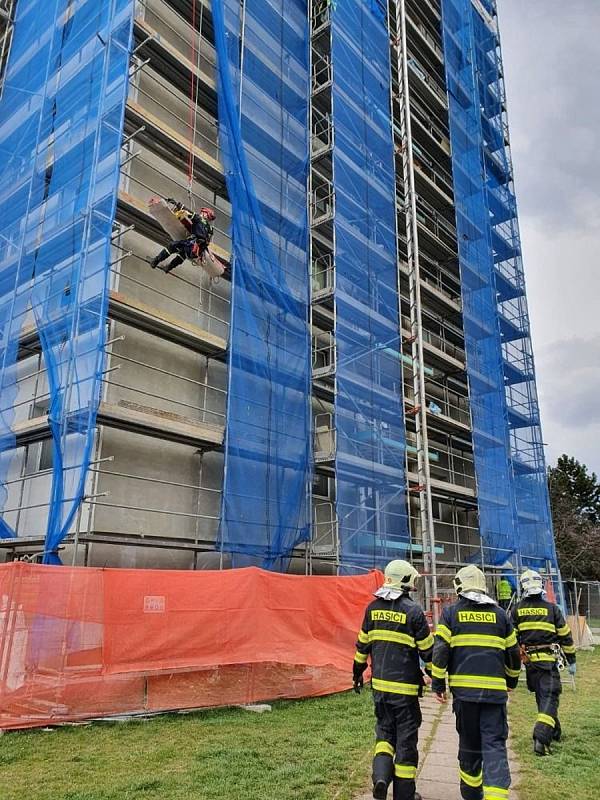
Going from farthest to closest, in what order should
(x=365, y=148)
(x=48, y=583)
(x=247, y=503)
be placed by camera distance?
1. (x=365, y=148)
2. (x=247, y=503)
3. (x=48, y=583)

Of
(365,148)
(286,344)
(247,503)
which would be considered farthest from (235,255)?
(365,148)

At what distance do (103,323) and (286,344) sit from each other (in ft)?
14.6

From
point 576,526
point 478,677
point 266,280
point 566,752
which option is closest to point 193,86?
point 266,280

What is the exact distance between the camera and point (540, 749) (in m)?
6.07

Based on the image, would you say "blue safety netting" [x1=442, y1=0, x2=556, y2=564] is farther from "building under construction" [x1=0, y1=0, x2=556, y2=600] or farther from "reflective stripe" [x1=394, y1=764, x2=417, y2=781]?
"reflective stripe" [x1=394, y1=764, x2=417, y2=781]

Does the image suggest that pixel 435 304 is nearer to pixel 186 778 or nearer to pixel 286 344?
pixel 286 344

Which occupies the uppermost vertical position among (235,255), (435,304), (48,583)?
(435,304)

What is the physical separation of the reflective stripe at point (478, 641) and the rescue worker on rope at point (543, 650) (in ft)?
7.28

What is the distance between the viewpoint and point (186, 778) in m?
5.16

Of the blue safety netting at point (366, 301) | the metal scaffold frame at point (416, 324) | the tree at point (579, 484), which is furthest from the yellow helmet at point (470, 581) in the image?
the tree at point (579, 484)

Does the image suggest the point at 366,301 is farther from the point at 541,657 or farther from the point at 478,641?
the point at 478,641

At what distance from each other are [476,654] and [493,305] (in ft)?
55.4

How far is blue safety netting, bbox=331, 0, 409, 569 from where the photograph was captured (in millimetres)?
13078

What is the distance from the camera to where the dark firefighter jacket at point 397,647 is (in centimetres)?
480
